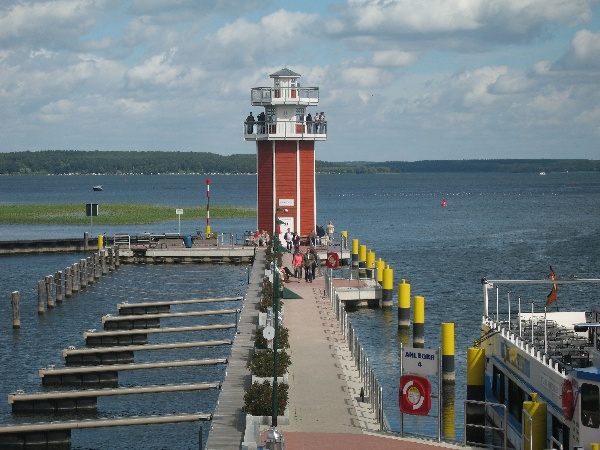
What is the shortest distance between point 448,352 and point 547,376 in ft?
31.2

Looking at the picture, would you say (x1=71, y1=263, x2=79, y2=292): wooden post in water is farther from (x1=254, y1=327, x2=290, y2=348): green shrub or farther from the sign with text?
the sign with text

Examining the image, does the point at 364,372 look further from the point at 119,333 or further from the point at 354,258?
the point at 354,258

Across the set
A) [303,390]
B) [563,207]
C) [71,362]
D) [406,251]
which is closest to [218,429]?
[303,390]

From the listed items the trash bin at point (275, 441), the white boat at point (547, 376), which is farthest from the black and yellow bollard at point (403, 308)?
the trash bin at point (275, 441)

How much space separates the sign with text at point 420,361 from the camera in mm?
27345

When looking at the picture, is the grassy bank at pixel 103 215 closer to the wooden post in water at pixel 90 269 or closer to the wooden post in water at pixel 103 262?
the wooden post in water at pixel 103 262

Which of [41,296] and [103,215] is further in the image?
[103,215]

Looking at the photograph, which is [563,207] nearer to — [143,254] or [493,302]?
[143,254]

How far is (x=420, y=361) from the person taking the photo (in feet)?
90.4

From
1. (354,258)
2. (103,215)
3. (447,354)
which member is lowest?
(447,354)

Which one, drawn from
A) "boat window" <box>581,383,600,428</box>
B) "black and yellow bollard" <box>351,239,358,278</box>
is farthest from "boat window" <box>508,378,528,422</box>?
"black and yellow bollard" <box>351,239,358,278</box>

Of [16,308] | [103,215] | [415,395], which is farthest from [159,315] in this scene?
[103,215]

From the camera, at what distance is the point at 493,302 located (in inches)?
2124

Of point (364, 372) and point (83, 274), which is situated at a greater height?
point (83, 274)
